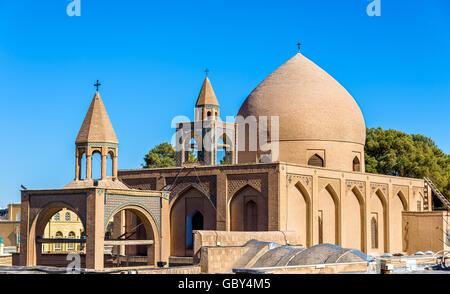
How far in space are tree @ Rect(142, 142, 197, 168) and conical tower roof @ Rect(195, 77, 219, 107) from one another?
1644 centimetres

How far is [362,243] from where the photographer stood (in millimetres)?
29031

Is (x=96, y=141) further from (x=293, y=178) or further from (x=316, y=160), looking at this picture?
(x=316, y=160)

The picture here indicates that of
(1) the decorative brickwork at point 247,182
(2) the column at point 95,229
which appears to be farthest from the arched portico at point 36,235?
(1) the decorative brickwork at point 247,182

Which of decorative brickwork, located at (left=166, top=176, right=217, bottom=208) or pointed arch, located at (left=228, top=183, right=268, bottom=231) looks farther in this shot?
decorative brickwork, located at (left=166, top=176, right=217, bottom=208)

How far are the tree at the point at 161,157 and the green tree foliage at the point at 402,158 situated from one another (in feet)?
37.0

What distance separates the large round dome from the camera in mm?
28719

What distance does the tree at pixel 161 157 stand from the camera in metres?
45.3

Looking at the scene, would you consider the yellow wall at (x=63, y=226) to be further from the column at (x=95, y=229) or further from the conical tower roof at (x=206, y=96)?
the column at (x=95, y=229)

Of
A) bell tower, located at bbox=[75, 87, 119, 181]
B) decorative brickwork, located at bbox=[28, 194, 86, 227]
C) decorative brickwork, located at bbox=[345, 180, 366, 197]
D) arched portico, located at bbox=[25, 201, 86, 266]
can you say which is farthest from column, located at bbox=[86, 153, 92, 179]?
decorative brickwork, located at bbox=[345, 180, 366, 197]

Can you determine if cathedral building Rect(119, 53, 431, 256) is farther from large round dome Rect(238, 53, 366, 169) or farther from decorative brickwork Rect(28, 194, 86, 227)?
decorative brickwork Rect(28, 194, 86, 227)

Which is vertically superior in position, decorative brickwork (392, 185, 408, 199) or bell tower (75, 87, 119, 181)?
bell tower (75, 87, 119, 181)

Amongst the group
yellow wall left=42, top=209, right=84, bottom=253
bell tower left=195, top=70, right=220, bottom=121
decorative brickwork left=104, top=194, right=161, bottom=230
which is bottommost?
yellow wall left=42, top=209, right=84, bottom=253
